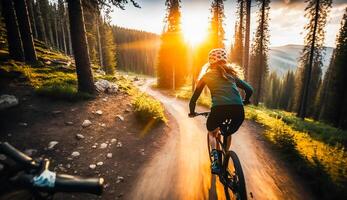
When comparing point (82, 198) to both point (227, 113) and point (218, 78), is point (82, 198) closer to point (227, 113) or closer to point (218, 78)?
point (227, 113)

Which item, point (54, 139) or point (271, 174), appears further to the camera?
point (54, 139)

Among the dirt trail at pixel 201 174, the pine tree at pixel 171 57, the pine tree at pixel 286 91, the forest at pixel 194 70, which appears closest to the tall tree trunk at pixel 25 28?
the forest at pixel 194 70

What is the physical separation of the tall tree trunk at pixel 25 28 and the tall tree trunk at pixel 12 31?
469 millimetres

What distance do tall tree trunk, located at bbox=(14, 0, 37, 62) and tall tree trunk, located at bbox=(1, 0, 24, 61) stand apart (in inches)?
18.4

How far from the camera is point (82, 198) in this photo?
500 centimetres

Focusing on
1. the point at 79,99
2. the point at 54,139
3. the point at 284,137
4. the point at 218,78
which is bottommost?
the point at 284,137

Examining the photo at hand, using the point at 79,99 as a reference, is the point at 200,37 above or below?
above

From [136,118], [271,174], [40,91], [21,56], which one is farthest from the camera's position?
[21,56]

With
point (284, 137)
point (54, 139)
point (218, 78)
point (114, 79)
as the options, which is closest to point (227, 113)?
point (218, 78)

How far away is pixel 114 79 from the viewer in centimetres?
1481

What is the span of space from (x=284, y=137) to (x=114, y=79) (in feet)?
38.2

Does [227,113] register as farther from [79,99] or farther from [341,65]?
[341,65]

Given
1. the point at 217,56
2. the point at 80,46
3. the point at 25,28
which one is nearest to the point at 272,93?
the point at 80,46

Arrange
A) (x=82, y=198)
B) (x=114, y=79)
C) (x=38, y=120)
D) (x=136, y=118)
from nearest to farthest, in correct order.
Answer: (x=82, y=198)
(x=38, y=120)
(x=136, y=118)
(x=114, y=79)
